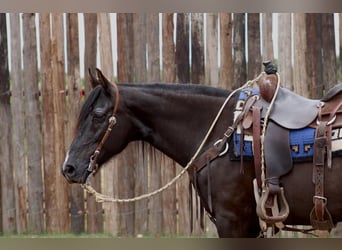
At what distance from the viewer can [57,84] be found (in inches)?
189

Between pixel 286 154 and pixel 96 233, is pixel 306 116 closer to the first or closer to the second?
pixel 286 154

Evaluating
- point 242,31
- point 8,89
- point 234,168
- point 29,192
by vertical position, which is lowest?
point 29,192

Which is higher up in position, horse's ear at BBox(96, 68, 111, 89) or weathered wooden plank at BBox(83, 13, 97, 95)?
weathered wooden plank at BBox(83, 13, 97, 95)

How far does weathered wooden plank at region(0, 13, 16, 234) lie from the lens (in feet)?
15.8

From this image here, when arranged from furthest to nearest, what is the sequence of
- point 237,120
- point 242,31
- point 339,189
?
point 242,31 < point 237,120 < point 339,189

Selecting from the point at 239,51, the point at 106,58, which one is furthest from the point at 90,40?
the point at 239,51

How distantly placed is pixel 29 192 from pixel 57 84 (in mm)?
981

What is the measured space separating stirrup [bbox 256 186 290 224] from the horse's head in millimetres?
926

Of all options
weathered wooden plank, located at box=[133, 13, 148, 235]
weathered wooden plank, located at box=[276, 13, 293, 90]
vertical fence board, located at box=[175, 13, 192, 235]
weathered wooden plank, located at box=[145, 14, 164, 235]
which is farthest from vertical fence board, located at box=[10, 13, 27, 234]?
weathered wooden plank, located at box=[276, 13, 293, 90]

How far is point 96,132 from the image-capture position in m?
3.40

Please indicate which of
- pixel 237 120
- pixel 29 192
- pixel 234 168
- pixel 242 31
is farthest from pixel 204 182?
pixel 29 192

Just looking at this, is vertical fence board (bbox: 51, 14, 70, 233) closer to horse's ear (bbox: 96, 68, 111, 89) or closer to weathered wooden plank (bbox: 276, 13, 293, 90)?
horse's ear (bbox: 96, 68, 111, 89)

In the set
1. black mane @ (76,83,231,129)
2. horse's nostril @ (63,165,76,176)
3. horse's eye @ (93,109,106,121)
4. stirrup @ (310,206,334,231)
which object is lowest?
stirrup @ (310,206,334,231)

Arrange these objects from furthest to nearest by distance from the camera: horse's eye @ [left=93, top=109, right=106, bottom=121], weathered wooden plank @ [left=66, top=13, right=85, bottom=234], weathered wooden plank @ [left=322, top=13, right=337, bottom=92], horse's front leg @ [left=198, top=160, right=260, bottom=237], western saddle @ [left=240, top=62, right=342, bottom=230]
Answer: weathered wooden plank @ [left=66, top=13, right=85, bottom=234] < weathered wooden plank @ [left=322, top=13, right=337, bottom=92] < horse's eye @ [left=93, top=109, right=106, bottom=121] < horse's front leg @ [left=198, top=160, right=260, bottom=237] < western saddle @ [left=240, top=62, right=342, bottom=230]
